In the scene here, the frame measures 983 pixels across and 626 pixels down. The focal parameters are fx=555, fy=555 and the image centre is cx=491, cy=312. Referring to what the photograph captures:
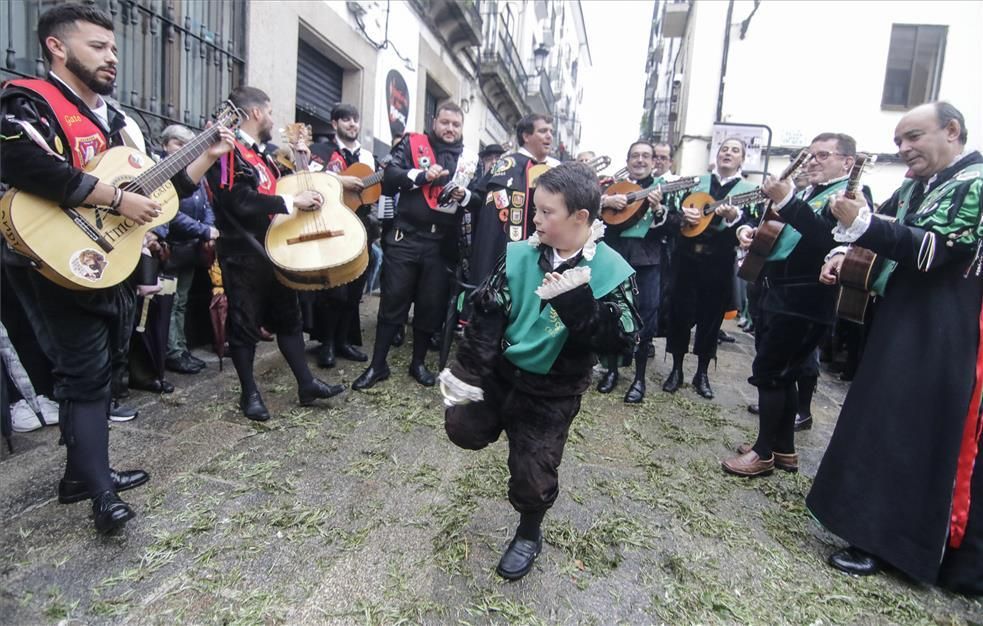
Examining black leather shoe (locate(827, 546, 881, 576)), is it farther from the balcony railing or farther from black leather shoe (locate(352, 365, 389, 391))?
the balcony railing

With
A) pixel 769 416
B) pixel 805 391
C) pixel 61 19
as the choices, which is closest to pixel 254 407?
pixel 61 19

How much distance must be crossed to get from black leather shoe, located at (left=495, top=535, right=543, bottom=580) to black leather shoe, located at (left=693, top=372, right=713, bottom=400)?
3.25 metres

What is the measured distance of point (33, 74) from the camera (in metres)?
4.16

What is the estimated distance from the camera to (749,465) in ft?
11.4

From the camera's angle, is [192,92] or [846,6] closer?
[192,92]

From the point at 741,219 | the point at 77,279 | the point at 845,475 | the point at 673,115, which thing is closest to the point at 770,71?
the point at 673,115

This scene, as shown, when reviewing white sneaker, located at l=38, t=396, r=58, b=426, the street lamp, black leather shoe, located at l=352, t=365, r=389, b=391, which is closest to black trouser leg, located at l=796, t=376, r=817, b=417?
black leather shoe, located at l=352, t=365, r=389, b=391

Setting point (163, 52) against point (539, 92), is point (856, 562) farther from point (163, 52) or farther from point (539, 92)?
point (539, 92)

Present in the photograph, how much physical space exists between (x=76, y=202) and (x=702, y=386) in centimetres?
486

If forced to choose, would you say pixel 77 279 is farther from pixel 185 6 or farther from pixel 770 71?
pixel 770 71

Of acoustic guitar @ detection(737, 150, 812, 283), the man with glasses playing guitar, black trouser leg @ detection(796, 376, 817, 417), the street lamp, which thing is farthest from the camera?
the street lamp

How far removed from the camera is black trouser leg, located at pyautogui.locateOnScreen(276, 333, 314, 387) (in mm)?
3947

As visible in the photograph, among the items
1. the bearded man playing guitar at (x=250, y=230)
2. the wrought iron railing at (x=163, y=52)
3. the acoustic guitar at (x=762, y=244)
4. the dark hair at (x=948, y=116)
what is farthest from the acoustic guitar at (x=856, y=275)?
the wrought iron railing at (x=163, y=52)

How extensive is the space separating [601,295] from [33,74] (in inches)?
184
